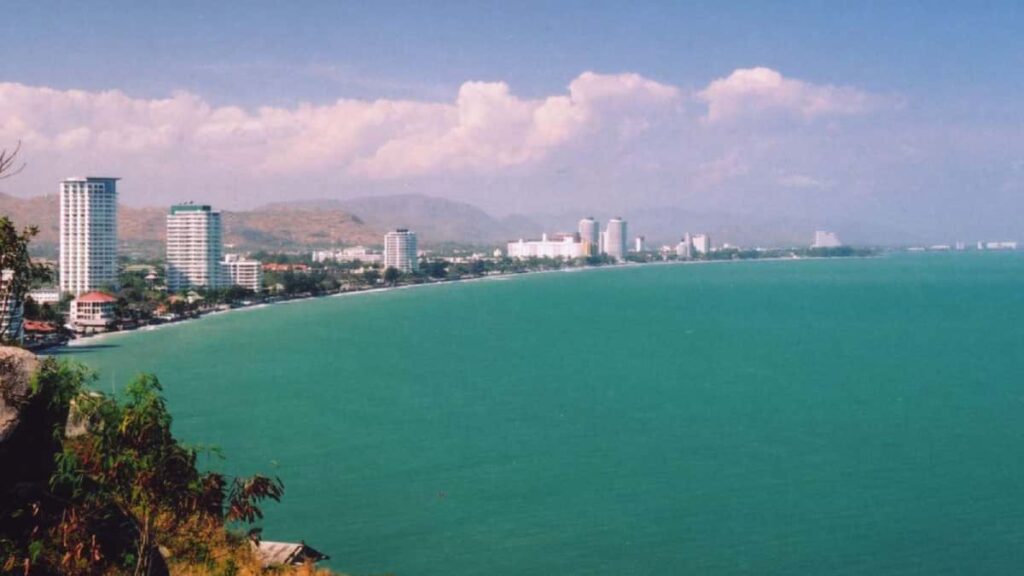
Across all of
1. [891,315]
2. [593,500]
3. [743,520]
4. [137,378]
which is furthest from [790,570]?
[891,315]

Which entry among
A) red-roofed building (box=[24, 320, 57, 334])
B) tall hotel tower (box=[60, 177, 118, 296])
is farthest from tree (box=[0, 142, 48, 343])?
tall hotel tower (box=[60, 177, 118, 296])

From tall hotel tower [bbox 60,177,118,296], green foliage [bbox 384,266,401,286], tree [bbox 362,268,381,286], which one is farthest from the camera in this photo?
green foliage [bbox 384,266,401,286]

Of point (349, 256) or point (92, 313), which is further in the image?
point (349, 256)

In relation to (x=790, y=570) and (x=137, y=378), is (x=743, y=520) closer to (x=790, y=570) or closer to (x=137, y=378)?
(x=790, y=570)

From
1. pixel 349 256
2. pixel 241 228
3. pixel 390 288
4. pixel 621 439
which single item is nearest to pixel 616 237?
pixel 349 256

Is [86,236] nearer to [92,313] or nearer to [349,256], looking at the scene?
[92,313]

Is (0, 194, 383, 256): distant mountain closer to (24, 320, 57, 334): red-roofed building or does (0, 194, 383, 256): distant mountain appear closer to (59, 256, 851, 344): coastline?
(59, 256, 851, 344): coastline
